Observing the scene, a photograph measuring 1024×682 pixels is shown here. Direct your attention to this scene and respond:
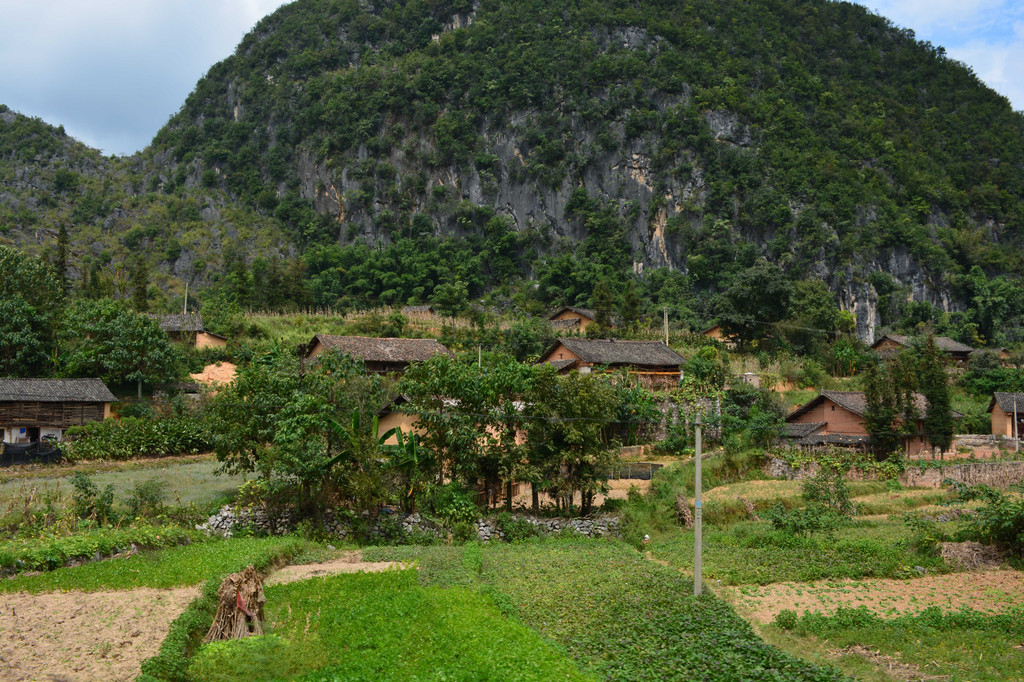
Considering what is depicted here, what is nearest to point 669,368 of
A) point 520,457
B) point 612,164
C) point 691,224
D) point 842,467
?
point 842,467

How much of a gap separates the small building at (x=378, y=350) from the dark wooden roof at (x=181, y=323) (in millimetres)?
9971

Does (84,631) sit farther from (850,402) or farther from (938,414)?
(938,414)

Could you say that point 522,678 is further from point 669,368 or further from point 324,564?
point 669,368

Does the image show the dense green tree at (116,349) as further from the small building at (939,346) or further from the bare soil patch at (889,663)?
the small building at (939,346)

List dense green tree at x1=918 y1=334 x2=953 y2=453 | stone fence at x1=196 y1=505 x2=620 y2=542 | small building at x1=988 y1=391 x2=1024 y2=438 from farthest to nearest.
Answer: small building at x1=988 y1=391 x2=1024 y2=438 < dense green tree at x1=918 y1=334 x2=953 y2=453 < stone fence at x1=196 y1=505 x2=620 y2=542

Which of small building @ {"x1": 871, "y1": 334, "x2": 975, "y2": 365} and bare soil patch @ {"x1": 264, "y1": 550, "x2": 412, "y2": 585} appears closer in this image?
bare soil patch @ {"x1": 264, "y1": 550, "x2": 412, "y2": 585}

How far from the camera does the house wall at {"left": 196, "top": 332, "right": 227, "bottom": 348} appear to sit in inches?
1914

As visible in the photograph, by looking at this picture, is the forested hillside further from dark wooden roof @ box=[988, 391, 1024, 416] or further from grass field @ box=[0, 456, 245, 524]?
grass field @ box=[0, 456, 245, 524]

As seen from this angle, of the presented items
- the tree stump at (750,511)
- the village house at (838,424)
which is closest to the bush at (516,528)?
the tree stump at (750,511)

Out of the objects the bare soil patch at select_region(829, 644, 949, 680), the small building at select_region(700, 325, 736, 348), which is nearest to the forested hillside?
the small building at select_region(700, 325, 736, 348)

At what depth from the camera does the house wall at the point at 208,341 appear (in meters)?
48.6

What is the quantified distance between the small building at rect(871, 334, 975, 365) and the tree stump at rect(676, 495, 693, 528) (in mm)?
35601

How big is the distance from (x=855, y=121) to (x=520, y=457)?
80.9m

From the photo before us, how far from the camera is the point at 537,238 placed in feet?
274
